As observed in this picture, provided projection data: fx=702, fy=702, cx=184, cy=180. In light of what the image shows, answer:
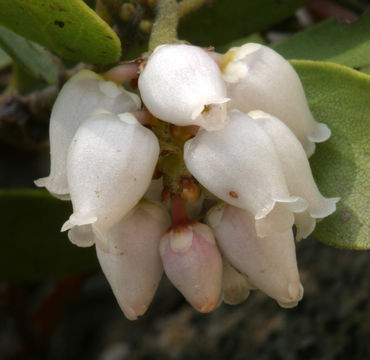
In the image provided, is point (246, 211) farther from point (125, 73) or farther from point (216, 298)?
point (125, 73)

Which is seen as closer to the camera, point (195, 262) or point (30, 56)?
point (195, 262)

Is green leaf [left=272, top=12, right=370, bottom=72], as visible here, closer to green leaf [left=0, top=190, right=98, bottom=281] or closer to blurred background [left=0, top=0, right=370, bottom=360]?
blurred background [left=0, top=0, right=370, bottom=360]

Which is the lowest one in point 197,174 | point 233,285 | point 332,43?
point 233,285

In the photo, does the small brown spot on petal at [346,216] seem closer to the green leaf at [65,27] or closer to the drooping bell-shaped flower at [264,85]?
the drooping bell-shaped flower at [264,85]

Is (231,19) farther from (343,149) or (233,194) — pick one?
(233,194)

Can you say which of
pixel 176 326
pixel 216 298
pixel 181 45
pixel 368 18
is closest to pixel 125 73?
pixel 181 45

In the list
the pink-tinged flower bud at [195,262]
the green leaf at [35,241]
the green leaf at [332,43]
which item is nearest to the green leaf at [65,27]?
the pink-tinged flower bud at [195,262]

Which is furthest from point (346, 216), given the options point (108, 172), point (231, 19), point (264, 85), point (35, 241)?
point (35, 241)
